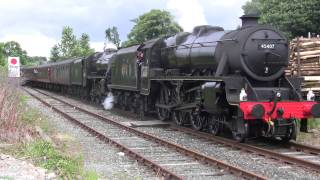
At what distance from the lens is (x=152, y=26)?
69.8 metres

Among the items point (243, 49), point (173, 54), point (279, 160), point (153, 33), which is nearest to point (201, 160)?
point (279, 160)

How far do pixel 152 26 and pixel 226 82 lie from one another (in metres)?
58.4

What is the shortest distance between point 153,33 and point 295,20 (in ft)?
116

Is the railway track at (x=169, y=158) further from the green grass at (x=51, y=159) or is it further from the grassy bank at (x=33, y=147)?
the green grass at (x=51, y=159)

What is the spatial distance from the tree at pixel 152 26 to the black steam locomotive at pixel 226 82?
→ 1941 inches

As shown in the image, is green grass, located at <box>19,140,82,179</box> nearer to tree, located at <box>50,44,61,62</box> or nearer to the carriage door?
the carriage door

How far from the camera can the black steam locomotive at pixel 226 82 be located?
1196 cm

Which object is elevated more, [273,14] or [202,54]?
[273,14]

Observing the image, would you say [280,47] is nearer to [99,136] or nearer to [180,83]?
[180,83]

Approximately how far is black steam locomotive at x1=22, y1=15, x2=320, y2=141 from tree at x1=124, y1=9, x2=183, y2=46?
49291mm

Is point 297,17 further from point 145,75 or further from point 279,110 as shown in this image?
point 279,110

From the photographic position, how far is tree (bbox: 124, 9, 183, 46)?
68062 mm

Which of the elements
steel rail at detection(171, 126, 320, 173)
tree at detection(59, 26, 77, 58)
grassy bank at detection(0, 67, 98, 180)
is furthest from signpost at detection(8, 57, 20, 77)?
tree at detection(59, 26, 77, 58)

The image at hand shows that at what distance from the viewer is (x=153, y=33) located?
68812 mm
